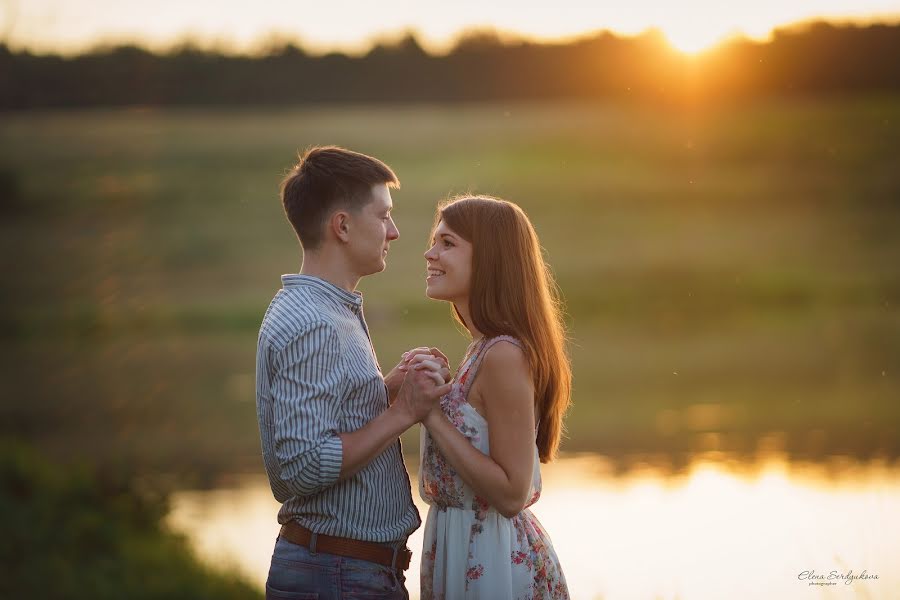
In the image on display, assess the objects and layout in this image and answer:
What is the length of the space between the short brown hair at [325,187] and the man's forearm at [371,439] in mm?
546

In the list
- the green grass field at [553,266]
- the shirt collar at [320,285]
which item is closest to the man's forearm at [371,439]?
the shirt collar at [320,285]

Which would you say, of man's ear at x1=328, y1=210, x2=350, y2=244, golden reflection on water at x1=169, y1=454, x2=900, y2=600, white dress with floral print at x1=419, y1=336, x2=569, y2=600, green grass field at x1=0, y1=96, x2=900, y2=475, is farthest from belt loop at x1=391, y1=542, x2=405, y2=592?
green grass field at x1=0, y1=96, x2=900, y2=475

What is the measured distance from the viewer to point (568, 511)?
9.17m

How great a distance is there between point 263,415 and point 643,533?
588cm

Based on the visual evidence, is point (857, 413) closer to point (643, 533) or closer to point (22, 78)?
point (643, 533)

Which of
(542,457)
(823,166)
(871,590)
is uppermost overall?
(823,166)

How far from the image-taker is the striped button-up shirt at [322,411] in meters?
2.88

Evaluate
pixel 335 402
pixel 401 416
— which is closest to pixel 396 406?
pixel 401 416

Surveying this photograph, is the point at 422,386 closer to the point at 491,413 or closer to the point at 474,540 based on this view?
the point at 491,413

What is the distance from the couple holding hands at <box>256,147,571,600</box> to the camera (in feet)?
9.64

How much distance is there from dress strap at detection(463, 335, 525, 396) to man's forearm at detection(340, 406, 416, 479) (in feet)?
0.76

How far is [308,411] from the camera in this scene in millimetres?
2875

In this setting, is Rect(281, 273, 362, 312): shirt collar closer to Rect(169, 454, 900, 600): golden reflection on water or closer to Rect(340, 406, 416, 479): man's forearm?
Rect(340, 406, 416, 479): man's forearm

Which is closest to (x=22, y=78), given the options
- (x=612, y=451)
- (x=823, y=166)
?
(x=612, y=451)
